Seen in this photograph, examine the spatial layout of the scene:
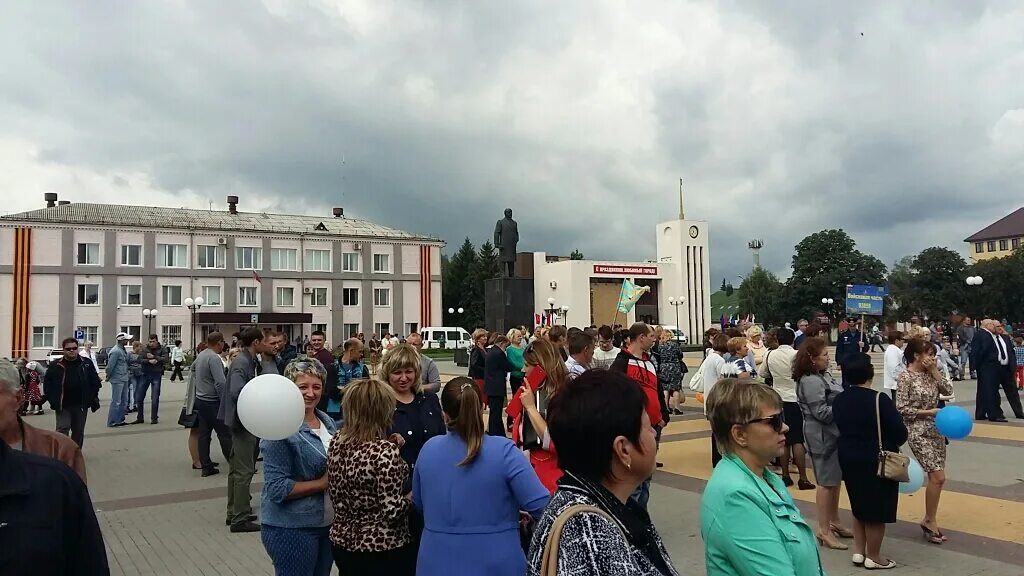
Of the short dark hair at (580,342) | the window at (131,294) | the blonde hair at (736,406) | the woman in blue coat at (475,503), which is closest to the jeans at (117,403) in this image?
the short dark hair at (580,342)

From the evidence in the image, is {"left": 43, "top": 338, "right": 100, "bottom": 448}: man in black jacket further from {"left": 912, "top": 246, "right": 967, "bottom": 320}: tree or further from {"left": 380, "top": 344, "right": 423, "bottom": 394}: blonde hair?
{"left": 912, "top": 246, "right": 967, "bottom": 320}: tree

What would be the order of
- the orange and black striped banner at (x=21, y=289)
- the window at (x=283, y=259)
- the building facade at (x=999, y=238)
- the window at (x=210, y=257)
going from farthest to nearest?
the building facade at (x=999, y=238) < the window at (x=283, y=259) < the window at (x=210, y=257) < the orange and black striped banner at (x=21, y=289)

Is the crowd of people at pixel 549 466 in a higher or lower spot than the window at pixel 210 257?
lower

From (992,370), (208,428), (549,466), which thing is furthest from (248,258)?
(549,466)

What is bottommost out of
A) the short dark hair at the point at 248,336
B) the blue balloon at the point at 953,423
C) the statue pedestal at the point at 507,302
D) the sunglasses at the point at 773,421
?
the blue balloon at the point at 953,423

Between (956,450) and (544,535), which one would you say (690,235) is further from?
(544,535)

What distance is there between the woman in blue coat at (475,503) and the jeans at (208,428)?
637 centimetres

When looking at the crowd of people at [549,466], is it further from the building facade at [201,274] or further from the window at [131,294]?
the window at [131,294]

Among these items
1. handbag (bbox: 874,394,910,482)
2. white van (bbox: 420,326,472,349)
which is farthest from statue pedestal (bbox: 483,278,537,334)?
white van (bbox: 420,326,472,349)

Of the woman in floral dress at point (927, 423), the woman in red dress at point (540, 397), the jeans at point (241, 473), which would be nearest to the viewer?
the woman in red dress at point (540, 397)

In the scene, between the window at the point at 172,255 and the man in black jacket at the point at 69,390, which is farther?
the window at the point at 172,255

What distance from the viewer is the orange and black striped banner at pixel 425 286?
59.1 meters

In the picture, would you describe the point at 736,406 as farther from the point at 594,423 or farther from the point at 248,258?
the point at 248,258

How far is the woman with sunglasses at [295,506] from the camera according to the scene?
145 inches
